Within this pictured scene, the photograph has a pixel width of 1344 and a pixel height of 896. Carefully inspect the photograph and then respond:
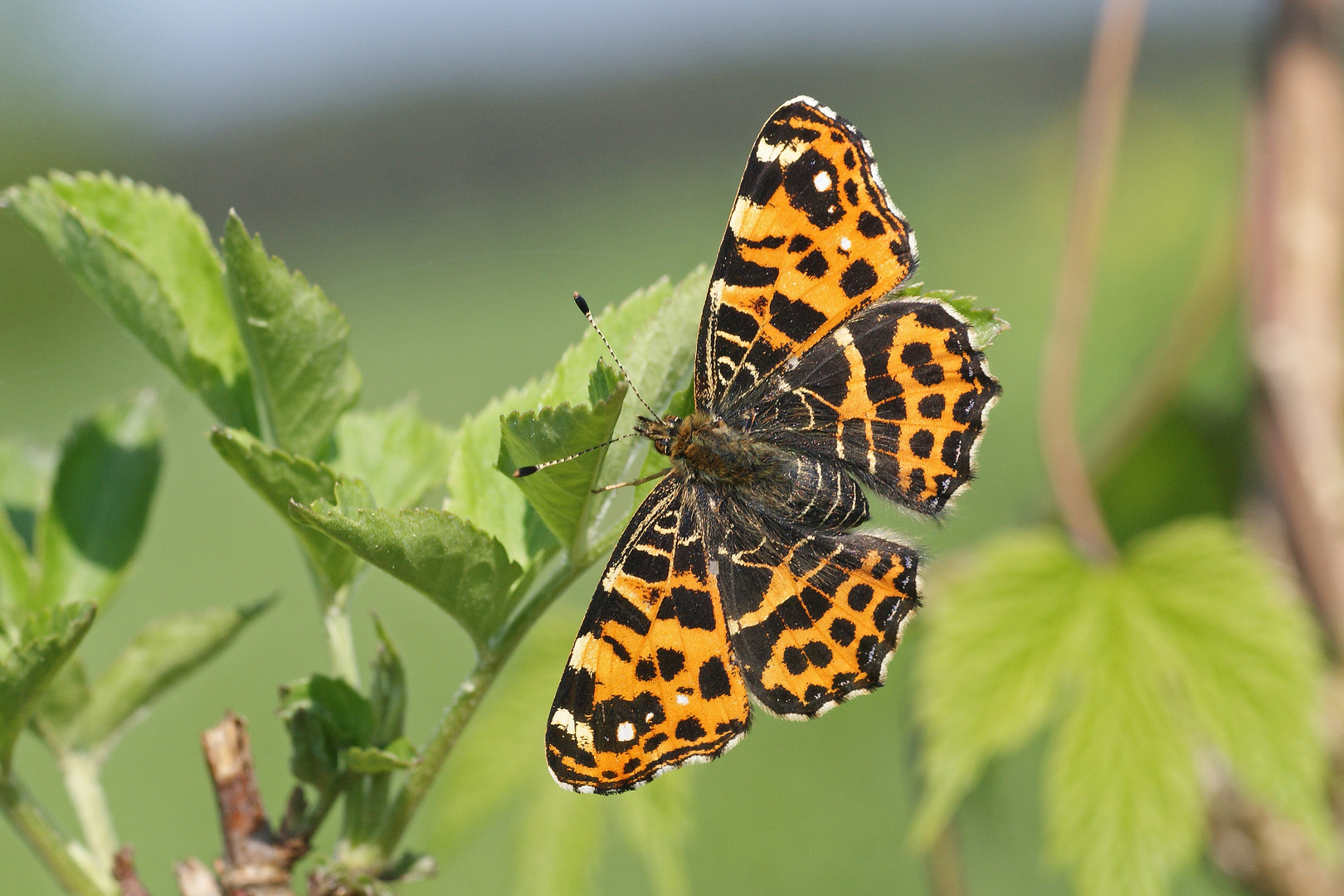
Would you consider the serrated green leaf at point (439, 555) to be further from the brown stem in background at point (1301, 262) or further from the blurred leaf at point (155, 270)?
the brown stem in background at point (1301, 262)

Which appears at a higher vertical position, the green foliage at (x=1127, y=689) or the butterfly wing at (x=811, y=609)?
the butterfly wing at (x=811, y=609)

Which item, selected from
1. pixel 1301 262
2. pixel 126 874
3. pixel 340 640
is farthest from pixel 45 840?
pixel 1301 262

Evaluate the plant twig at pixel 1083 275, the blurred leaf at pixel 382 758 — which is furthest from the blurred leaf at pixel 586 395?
the plant twig at pixel 1083 275

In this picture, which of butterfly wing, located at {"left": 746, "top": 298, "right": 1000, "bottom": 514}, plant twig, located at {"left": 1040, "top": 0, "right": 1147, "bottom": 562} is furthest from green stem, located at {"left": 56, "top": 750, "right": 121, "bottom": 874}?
plant twig, located at {"left": 1040, "top": 0, "right": 1147, "bottom": 562}

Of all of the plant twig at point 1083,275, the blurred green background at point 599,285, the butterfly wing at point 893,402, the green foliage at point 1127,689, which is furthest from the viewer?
the blurred green background at point 599,285

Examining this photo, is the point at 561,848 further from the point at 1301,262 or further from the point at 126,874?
the point at 1301,262
